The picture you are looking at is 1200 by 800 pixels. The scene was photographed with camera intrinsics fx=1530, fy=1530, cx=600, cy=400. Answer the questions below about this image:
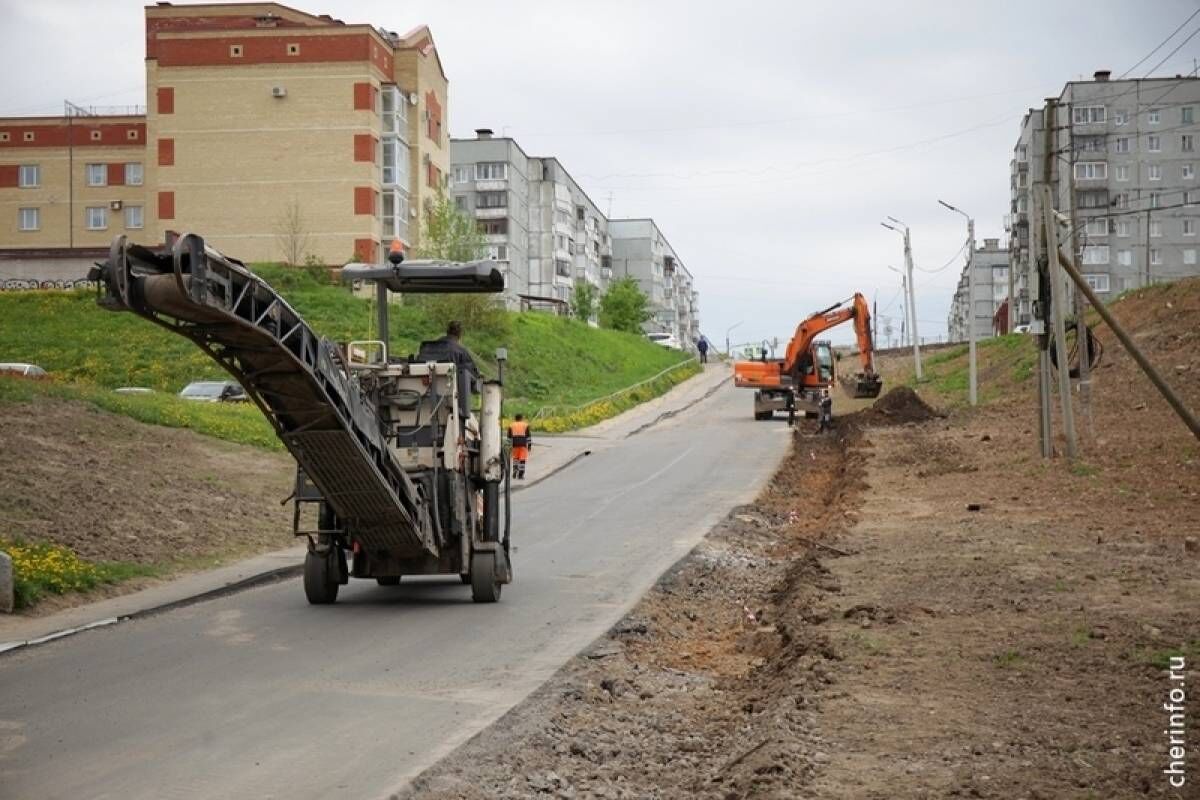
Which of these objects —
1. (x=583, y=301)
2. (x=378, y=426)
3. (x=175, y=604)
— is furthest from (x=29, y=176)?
(x=378, y=426)

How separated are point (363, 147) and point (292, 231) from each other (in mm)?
5395

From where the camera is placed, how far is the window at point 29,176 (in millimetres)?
90812

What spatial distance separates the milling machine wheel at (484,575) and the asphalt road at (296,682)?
0.25 metres

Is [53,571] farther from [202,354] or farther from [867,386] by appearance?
[202,354]

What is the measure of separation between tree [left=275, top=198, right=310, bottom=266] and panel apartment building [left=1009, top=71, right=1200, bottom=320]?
5376 cm

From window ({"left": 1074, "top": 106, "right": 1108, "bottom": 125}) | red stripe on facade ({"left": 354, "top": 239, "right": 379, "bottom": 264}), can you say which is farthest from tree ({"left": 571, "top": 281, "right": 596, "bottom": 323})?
red stripe on facade ({"left": 354, "top": 239, "right": 379, "bottom": 264})

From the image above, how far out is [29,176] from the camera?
9094 centimetres

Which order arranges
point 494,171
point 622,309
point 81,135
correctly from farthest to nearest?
point 494,171 → point 622,309 → point 81,135

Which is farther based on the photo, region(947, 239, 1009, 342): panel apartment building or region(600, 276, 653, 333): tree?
region(947, 239, 1009, 342): panel apartment building

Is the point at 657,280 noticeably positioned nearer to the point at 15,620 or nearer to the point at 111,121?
the point at 111,121

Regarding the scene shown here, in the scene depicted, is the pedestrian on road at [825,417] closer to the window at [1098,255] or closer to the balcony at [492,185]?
the window at [1098,255]

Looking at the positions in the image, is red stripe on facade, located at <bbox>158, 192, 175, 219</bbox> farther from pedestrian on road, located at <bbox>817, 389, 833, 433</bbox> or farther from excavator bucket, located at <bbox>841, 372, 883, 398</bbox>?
pedestrian on road, located at <bbox>817, 389, 833, 433</bbox>

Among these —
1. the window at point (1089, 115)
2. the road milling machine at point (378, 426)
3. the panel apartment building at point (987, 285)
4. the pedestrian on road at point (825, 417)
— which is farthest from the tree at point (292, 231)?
the panel apartment building at point (987, 285)

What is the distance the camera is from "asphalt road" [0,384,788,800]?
348 inches
